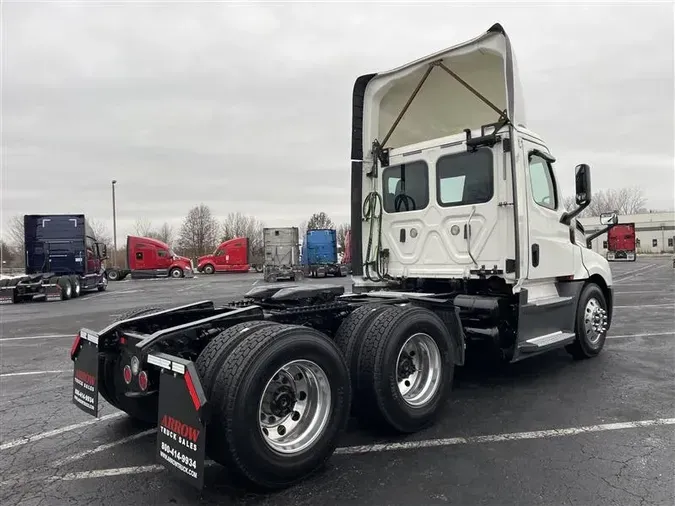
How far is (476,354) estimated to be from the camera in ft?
19.9

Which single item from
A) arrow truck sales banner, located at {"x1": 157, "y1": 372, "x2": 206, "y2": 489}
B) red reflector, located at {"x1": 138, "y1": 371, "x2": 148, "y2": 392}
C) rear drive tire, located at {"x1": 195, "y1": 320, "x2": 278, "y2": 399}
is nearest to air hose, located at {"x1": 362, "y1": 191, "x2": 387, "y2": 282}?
rear drive tire, located at {"x1": 195, "y1": 320, "x2": 278, "y2": 399}

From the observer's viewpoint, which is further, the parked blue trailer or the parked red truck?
the parked red truck

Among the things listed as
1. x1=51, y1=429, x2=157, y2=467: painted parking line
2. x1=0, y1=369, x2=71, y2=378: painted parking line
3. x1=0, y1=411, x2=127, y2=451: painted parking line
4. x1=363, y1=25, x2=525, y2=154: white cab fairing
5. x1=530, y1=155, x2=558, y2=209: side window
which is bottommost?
x1=51, y1=429, x2=157, y2=467: painted parking line

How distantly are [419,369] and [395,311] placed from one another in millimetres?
641

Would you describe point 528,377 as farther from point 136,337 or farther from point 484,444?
point 136,337

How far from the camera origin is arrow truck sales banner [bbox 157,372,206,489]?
283 cm

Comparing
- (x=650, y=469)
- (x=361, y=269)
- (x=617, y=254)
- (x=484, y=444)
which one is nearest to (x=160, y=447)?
(x=484, y=444)

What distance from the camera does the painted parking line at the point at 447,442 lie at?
3525 mm

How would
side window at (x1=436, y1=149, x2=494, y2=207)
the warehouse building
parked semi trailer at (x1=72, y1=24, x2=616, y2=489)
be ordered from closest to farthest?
1. parked semi trailer at (x1=72, y1=24, x2=616, y2=489)
2. side window at (x1=436, y1=149, x2=494, y2=207)
3. the warehouse building

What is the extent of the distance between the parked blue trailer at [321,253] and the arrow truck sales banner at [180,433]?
30363mm

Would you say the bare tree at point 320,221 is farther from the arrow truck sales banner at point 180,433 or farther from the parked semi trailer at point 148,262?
the arrow truck sales banner at point 180,433

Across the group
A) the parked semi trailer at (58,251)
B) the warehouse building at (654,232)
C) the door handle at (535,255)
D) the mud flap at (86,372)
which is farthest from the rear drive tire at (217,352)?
the warehouse building at (654,232)

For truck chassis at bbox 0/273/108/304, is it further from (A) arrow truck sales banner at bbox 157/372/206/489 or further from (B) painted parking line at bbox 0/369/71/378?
(A) arrow truck sales banner at bbox 157/372/206/489

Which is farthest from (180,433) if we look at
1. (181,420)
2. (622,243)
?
(622,243)
